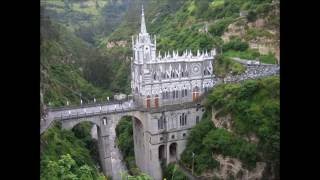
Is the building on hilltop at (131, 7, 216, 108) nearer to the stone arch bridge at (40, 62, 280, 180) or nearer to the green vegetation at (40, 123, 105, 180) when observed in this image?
the stone arch bridge at (40, 62, 280, 180)

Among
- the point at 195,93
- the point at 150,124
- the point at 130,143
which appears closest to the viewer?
the point at 150,124

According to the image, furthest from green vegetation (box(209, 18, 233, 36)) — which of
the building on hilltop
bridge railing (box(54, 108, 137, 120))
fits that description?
bridge railing (box(54, 108, 137, 120))

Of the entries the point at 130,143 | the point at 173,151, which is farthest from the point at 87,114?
the point at 173,151

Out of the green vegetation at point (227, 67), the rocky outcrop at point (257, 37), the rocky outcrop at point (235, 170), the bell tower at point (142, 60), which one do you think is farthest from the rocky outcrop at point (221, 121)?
the rocky outcrop at point (257, 37)

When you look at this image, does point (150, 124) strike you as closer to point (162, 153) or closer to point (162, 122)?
point (162, 122)

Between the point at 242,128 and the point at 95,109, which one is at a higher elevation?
the point at 95,109

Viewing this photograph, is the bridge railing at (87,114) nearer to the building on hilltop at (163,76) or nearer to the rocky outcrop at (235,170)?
the building on hilltop at (163,76)
